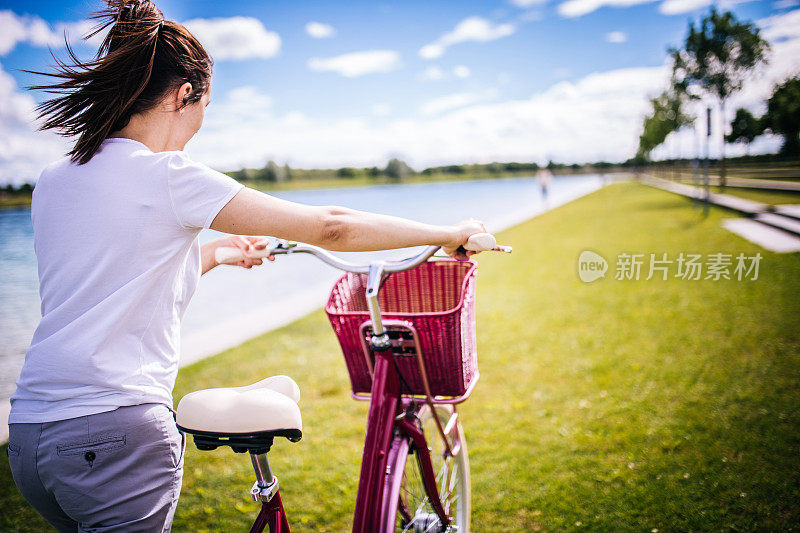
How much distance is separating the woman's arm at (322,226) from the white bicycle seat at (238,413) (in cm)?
44

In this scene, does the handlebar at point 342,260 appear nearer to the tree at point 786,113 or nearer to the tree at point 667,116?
the tree at point 786,113

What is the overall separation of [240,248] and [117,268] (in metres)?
0.66

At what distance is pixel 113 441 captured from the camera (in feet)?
3.96

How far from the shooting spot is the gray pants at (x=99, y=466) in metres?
1.19

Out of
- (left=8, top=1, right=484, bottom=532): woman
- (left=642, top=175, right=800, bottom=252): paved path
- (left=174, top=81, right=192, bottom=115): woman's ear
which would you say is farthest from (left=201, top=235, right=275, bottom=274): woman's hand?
(left=642, top=175, right=800, bottom=252): paved path

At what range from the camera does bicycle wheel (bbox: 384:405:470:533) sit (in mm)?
1761

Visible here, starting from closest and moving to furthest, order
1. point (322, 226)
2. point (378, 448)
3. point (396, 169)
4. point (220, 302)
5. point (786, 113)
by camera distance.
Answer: point (322, 226), point (378, 448), point (786, 113), point (220, 302), point (396, 169)

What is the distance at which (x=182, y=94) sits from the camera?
135 centimetres

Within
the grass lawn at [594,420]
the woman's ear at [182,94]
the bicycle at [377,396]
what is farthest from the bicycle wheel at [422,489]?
the woman's ear at [182,94]

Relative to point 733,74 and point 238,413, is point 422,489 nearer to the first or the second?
point 238,413

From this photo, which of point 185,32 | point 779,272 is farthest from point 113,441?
point 779,272

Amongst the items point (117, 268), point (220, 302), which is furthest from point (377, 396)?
point (220, 302)

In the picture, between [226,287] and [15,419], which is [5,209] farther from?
[15,419]

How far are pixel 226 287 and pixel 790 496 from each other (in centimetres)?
1031
